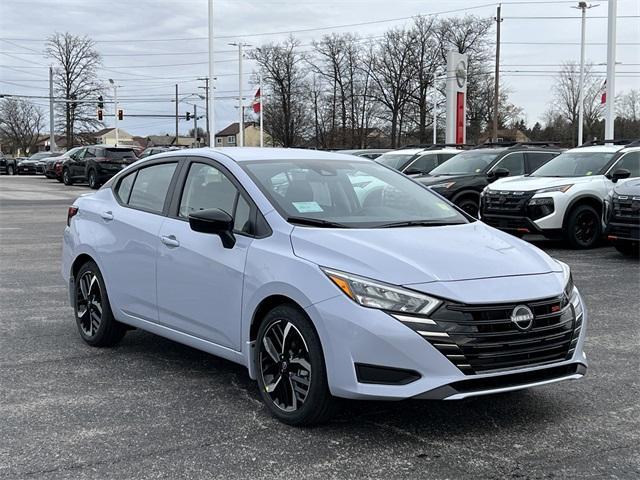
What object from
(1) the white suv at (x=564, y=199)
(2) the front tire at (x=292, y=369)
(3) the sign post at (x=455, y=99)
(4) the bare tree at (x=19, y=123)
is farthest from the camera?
(4) the bare tree at (x=19, y=123)

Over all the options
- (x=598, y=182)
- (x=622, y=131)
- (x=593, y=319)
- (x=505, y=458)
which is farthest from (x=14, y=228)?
(x=622, y=131)

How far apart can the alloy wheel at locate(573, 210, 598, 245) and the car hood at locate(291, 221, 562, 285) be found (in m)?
8.50

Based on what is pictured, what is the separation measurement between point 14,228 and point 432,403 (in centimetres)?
1376

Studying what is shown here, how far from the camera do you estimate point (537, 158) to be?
1569 centimetres

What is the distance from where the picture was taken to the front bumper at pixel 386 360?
369 cm

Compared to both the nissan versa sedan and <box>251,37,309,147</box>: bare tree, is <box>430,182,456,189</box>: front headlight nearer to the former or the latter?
the nissan versa sedan

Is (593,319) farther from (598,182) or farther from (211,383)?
(598,182)

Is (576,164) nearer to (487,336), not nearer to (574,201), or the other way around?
(574,201)

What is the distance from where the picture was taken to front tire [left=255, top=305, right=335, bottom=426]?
3.96 m

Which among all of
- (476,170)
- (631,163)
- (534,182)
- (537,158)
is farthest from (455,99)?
(534,182)

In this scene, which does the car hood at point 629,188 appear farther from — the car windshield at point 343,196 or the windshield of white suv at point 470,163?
the car windshield at point 343,196

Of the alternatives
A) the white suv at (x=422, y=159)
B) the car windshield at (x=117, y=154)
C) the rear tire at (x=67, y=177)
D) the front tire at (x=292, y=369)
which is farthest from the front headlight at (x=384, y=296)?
the rear tire at (x=67, y=177)

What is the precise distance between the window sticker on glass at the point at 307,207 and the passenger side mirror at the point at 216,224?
435 mm

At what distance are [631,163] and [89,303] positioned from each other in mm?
10369
